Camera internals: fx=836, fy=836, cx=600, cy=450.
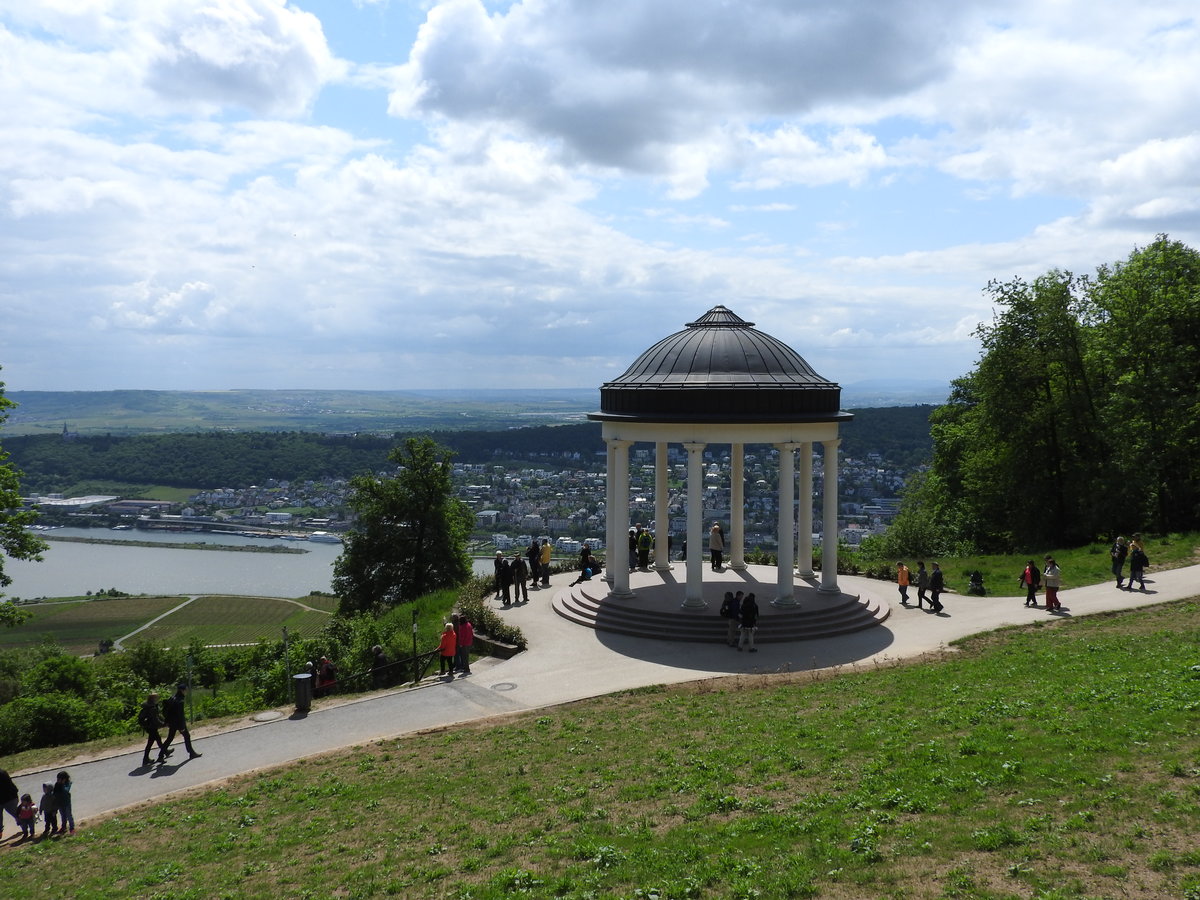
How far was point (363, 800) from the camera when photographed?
1293cm

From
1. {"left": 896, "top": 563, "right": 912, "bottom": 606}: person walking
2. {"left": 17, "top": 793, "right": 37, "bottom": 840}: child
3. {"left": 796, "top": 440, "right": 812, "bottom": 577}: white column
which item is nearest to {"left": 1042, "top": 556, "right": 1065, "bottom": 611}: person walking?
{"left": 896, "top": 563, "right": 912, "bottom": 606}: person walking

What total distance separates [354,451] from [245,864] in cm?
17973

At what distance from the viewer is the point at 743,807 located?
10680 millimetres

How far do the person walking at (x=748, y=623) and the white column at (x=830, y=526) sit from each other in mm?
4518

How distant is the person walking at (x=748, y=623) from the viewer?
70.6 ft

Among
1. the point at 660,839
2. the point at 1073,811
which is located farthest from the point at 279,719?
the point at 1073,811

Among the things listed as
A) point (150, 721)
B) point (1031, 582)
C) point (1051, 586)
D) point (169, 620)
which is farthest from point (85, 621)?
point (1051, 586)

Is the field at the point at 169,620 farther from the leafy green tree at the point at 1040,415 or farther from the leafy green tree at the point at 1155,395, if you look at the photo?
the leafy green tree at the point at 1155,395

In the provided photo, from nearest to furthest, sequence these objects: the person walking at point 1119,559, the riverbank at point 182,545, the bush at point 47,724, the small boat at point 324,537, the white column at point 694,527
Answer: the bush at point 47,724, the white column at point 694,527, the person walking at point 1119,559, the riverbank at point 182,545, the small boat at point 324,537

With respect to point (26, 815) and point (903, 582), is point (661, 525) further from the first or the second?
point (26, 815)

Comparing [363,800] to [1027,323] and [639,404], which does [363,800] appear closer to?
[639,404]

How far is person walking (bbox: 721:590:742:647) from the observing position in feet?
72.1

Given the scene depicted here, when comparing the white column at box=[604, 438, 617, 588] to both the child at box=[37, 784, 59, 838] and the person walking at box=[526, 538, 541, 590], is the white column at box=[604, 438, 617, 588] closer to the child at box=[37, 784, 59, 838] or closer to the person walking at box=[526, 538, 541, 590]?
the person walking at box=[526, 538, 541, 590]

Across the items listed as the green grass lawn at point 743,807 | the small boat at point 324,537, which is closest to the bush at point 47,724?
the green grass lawn at point 743,807
